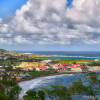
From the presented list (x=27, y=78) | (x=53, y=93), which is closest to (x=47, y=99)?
(x=53, y=93)

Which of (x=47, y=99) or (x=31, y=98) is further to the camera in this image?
(x=47, y=99)

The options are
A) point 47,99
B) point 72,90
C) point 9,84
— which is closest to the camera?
point 72,90

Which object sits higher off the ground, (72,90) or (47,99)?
(72,90)

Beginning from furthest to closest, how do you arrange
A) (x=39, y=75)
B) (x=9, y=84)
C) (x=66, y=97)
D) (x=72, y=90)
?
1. (x=39, y=75)
2. (x=9, y=84)
3. (x=72, y=90)
4. (x=66, y=97)

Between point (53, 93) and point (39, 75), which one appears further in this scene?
point (39, 75)

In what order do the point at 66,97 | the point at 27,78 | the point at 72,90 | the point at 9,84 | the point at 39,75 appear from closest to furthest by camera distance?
the point at 66,97 → the point at 72,90 → the point at 9,84 → the point at 27,78 → the point at 39,75

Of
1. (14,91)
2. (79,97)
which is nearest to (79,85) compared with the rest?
(79,97)

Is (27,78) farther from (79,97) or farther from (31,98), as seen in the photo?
(31,98)

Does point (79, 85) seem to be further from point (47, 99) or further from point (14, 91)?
point (14, 91)

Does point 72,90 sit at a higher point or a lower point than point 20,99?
higher
